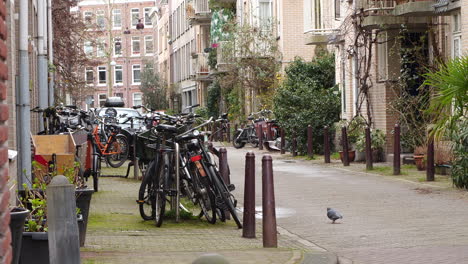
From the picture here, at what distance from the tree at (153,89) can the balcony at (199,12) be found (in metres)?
18.2

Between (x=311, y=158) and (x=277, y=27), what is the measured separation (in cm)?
1295

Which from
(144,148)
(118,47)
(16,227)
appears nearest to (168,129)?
(144,148)

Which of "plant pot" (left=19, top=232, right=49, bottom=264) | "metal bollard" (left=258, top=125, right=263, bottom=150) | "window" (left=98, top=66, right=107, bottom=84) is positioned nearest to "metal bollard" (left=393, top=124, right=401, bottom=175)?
"plant pot" (left=19, top=232, right=49, bottom=264)

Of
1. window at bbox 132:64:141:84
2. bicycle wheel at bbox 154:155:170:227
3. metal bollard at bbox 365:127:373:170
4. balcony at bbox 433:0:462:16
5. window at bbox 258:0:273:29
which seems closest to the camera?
bicycle wheel at bbox 154:155:170:227

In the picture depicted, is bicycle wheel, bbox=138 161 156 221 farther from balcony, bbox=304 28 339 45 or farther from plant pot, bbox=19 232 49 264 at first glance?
balcony, bbox=304 28 339 45

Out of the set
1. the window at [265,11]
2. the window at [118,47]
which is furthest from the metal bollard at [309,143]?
the window at [118,47]

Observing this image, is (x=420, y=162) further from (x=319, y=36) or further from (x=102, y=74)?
(x=102, y=74)

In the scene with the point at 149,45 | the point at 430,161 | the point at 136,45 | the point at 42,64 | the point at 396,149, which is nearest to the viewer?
the point at 430,161

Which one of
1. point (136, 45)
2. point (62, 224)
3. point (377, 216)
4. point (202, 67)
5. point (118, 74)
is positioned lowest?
point (377, 216)

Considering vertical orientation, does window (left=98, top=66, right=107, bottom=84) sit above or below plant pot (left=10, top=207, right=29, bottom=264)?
above

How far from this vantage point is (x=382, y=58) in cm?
2562

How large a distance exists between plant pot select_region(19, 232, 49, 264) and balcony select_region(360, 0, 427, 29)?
17.4 metres

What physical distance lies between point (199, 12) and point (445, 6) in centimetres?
3597

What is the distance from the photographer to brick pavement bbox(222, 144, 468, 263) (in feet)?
32.0
